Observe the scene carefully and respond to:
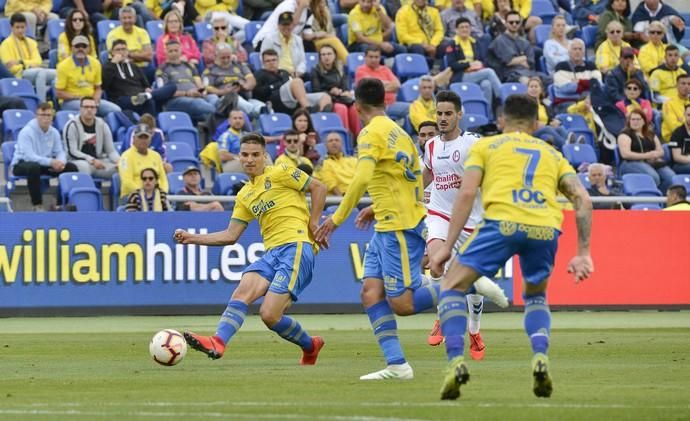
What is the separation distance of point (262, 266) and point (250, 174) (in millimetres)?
849

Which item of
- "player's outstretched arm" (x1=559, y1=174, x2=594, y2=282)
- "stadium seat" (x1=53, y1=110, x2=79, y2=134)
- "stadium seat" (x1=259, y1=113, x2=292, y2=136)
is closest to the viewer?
"player's outstretched arm" (x1=559, y1=174, x2=594, y2=282)

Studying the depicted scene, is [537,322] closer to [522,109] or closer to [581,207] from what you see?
[581,207]

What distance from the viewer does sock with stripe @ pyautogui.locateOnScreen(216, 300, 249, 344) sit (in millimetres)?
12469

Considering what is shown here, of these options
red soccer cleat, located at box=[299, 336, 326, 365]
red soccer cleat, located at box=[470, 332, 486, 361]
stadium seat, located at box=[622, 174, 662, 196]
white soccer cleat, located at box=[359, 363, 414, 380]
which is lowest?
stadium seat, located at box=[622, 174, 662, 196]

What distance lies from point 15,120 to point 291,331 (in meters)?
11.2

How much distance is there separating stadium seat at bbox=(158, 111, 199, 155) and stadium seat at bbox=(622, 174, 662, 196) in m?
7.35

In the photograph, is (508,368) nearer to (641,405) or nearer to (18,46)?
(641,405)

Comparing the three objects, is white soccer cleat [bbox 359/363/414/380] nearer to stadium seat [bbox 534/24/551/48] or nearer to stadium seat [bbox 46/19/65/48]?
stadium seat [bbox 46/19/65/48]

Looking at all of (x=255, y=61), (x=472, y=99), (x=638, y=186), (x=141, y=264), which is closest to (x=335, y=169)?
(x=141, y=264)

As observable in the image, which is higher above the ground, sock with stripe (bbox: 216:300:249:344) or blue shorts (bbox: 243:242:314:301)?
blue shorts (bbox: 243:242:314:301)

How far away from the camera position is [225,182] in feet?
74.2

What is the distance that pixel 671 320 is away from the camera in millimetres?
20828

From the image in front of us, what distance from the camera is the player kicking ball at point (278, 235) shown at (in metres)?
12.9

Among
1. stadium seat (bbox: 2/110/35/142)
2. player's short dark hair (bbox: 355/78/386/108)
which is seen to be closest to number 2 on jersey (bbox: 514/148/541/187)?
player's short dark hair (bbox: 355/78/386/108)
